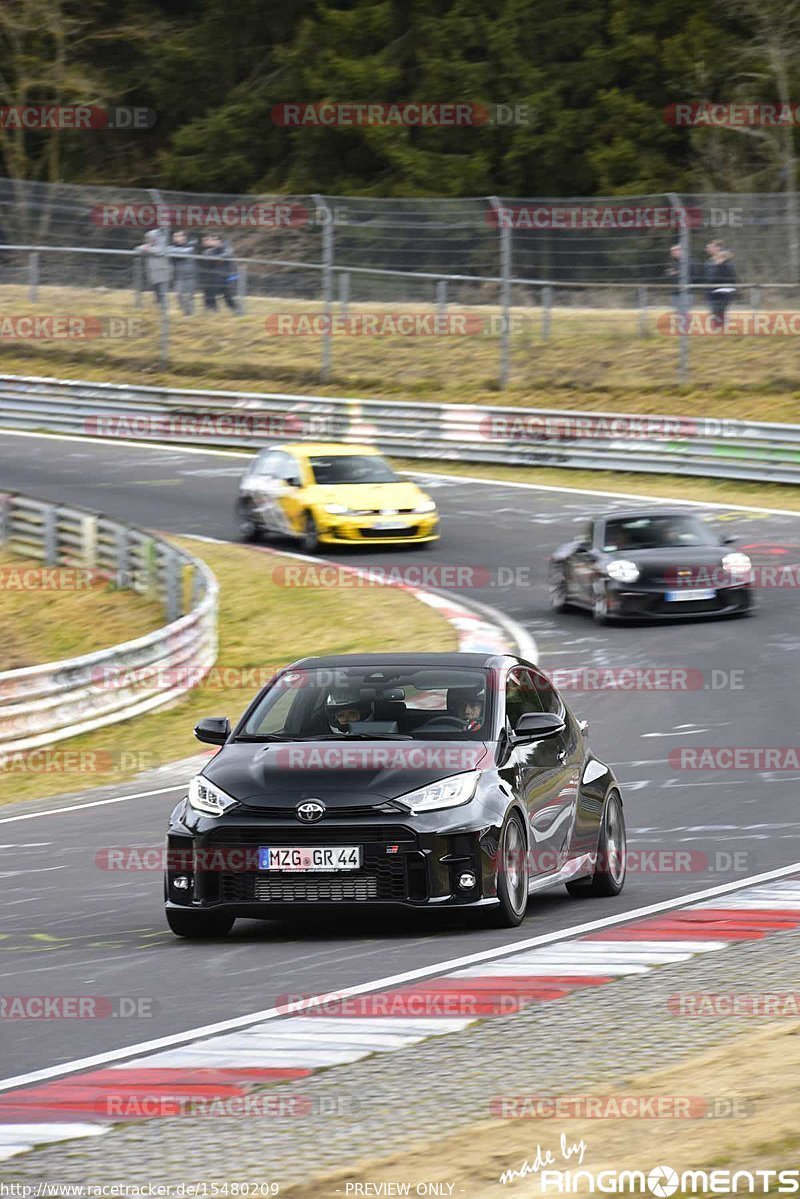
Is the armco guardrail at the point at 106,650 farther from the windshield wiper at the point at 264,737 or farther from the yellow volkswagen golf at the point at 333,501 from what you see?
the windshield wiper at the point at 264,737

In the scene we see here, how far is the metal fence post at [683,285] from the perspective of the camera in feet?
107

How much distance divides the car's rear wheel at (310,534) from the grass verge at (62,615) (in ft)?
11.9

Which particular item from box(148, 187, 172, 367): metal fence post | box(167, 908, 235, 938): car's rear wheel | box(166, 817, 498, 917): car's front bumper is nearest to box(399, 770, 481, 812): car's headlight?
box(166, 817, 498, 917): car's front bumper

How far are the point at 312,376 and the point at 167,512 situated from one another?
29.7ft

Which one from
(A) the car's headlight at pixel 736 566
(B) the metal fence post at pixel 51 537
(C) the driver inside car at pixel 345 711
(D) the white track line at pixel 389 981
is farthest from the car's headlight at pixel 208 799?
(B) the metal fence post at pixel 51 537

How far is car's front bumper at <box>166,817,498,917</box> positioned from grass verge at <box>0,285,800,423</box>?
26.2 metres

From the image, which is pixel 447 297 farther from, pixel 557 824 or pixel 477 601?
pixel 557 824

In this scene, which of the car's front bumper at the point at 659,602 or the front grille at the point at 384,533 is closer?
the car's front bumper at the point at 659,602

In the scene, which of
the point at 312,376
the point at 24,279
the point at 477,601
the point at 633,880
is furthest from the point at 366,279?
the point at 633,880

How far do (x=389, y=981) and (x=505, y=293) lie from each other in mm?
27462

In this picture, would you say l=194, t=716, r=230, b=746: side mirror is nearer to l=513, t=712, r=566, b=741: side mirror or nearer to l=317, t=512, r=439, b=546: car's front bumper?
l=513, t=712, r=566, b=741: side mirror

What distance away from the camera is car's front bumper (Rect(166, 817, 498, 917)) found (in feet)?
30.6

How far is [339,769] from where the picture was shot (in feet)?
31.5

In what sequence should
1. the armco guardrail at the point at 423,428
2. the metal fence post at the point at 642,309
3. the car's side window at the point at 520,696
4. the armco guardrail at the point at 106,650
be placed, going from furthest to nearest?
the metal fence post at the point at 642,309
the armco guardrail at the point at 423,428
the armco guardrail at the point at 106,650
the car's side window at the point at 520,696
